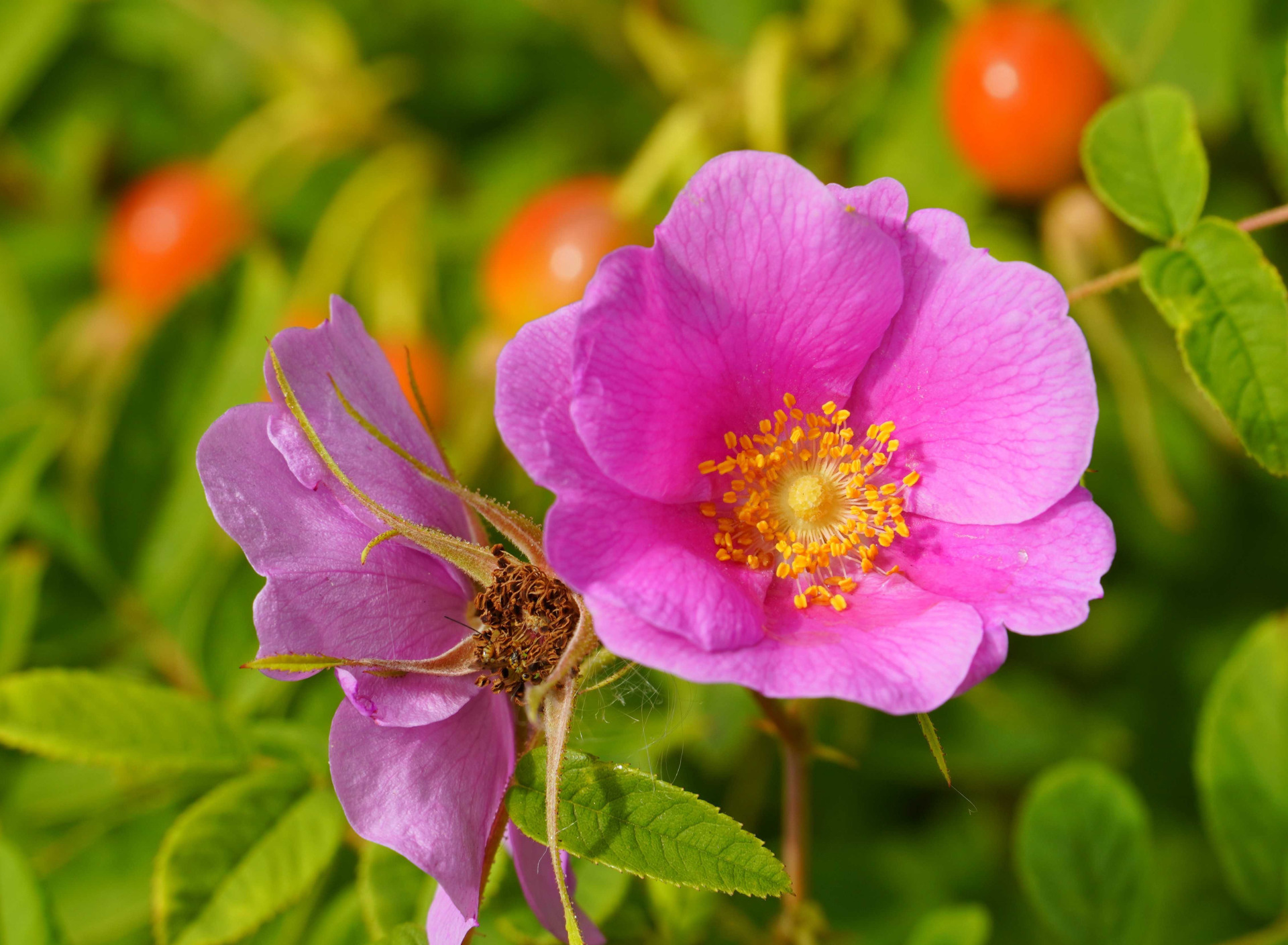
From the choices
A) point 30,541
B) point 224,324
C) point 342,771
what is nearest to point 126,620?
point 30,541

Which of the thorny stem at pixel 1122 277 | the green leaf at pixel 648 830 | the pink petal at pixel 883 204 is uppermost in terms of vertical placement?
the pink petal at pixel 883 204

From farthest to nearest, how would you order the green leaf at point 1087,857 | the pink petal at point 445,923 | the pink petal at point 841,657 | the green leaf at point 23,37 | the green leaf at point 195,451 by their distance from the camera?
the green leaf at point 23,37 → the green leaf at point 195,451 → the green leaf at point 1087,857 → the pink petal at point 445,923 → the pink petal at point 841,657

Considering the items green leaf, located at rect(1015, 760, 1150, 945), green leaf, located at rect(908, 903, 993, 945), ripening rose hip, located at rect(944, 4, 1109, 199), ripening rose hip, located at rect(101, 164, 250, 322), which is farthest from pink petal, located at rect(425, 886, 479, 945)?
ripening rose hip, located at rect(101, 164, 250, 322)

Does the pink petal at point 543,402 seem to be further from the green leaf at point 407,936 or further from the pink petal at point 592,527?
the green leaf at point 407,936

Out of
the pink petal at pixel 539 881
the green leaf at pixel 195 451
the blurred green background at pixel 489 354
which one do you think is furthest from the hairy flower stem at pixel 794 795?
the green leaf at pixel 195 451

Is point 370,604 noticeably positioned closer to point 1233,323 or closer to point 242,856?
point 242,856

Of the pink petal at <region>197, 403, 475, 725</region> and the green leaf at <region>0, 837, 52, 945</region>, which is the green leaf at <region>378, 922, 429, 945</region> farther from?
the green leaf at <region>0, 837, 52, 945</region>

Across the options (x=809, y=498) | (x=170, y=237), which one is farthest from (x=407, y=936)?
(x=170, y=237)
